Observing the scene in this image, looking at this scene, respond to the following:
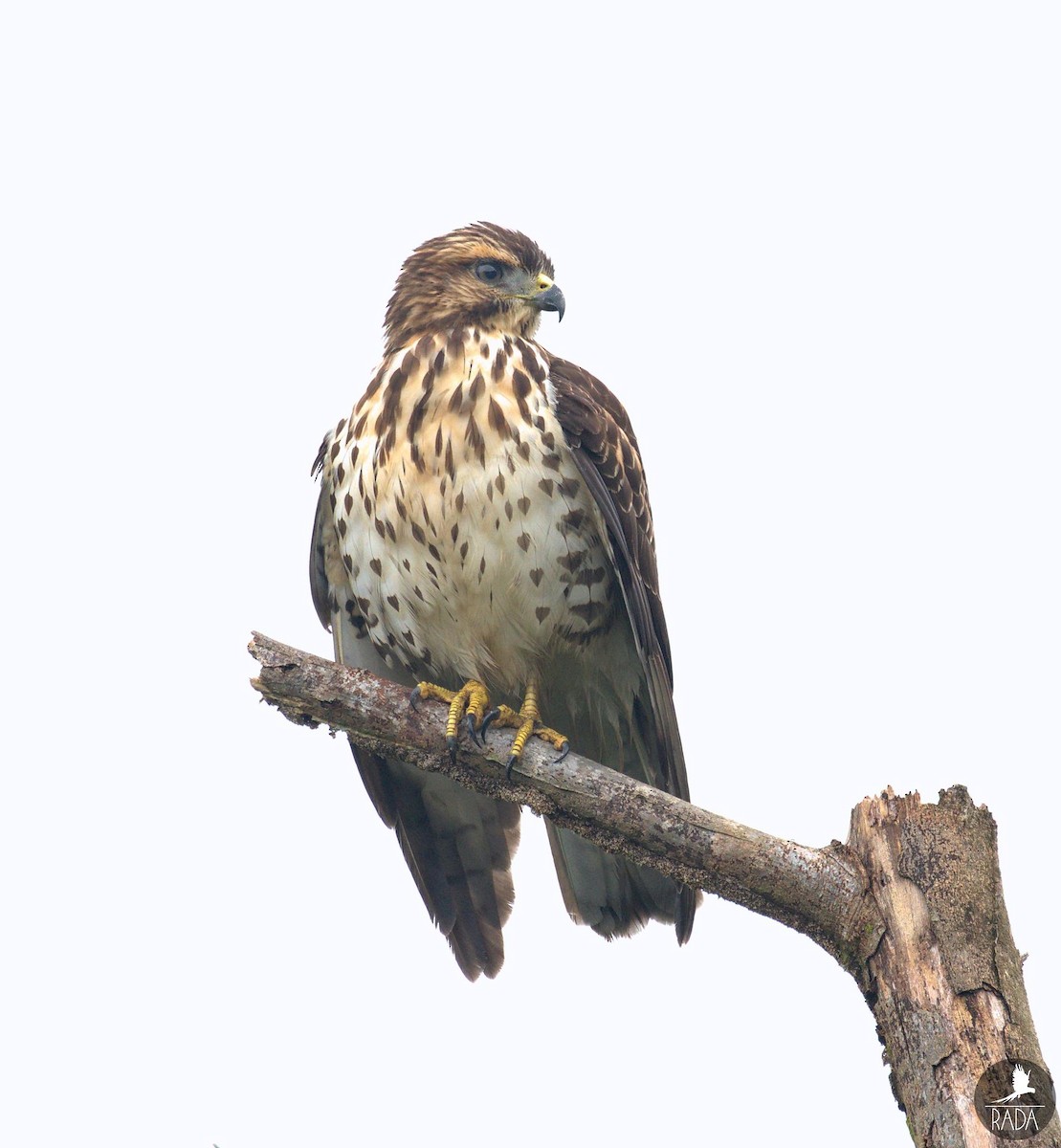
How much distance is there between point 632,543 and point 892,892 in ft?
6.58

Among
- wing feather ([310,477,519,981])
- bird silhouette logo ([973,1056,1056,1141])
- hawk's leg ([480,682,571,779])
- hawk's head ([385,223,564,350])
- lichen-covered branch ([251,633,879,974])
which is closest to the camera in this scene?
bird silhouette logo ([973,1056,1056,1141])

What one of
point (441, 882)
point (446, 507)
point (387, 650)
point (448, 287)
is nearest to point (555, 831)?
point (441, 882)

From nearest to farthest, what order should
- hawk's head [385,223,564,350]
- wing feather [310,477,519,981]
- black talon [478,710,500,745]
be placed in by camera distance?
black talon [478,710,500,745] → wing feather [310,477,519,981] → hawk's head [385,223,564,350]

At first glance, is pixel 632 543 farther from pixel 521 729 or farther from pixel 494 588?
pixel 521 729

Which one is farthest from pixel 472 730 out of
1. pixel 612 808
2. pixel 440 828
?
pixel 440 828

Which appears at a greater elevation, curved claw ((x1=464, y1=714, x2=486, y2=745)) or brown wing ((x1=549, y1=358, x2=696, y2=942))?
brown wing ((x1=549, y1=358, x2=696, y2=942))

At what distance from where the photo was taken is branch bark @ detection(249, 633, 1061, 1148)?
3914mm

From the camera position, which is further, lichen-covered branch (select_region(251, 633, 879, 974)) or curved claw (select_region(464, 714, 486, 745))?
curved claw (select_region(464, 714, 486, 745))

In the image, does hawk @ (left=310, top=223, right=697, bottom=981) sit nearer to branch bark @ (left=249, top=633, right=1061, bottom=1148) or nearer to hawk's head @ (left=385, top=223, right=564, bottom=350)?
hawk's head @ (left=385, top=223, right=564, bottom=350)

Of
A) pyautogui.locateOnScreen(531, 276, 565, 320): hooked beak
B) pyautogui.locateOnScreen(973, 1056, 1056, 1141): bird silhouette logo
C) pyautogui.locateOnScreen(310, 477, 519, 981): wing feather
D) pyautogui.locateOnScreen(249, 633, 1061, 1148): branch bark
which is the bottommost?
pyautogui.locateOnScreen(973, 1056, 1056, 1141): bird silhouette logo

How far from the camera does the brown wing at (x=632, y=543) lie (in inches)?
229

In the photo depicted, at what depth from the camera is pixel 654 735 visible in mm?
6062

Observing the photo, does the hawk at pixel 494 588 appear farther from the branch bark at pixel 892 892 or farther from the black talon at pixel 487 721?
the branch bark at pixel 892 892

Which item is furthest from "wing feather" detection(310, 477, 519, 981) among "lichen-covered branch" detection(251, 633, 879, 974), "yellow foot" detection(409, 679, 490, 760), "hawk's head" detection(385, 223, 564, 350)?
"hawk's head" detection(385, 223, 564, 350)
